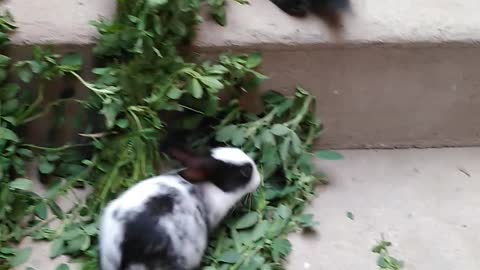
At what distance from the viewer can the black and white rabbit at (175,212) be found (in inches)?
53.7

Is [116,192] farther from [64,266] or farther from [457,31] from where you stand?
[457,31]

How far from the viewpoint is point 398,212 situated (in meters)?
1.67

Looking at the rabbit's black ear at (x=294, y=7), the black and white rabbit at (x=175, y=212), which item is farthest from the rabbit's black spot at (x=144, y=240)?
the rabbit's black ear at (x=294, y=7)

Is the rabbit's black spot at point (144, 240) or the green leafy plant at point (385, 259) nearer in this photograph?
the rabbit's black spot at point (144, 240)

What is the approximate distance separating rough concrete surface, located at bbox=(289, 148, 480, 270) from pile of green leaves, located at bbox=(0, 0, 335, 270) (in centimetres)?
6

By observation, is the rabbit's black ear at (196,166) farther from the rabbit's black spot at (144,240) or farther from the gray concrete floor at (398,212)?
the gray concrete floor at (398,212)

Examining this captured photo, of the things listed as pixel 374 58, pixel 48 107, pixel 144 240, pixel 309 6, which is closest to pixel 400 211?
pixel 374 58

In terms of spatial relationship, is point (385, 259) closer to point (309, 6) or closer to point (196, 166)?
point (196, 166)

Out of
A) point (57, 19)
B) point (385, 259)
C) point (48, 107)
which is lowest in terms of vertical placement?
point (385, 259)

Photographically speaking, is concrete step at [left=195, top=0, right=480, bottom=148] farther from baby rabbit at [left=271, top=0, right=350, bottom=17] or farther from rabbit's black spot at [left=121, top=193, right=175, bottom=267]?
rabbit's black spot at [left=121, top=193, right=175, bottom=267]

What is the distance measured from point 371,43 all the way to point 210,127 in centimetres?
37

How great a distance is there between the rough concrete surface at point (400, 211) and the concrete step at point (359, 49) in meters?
0.08

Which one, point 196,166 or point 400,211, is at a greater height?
point 196,166

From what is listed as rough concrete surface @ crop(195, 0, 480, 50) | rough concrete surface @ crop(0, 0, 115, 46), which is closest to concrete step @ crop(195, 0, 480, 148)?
rough concrete surface @ crop(195, 0, 480, 50)
